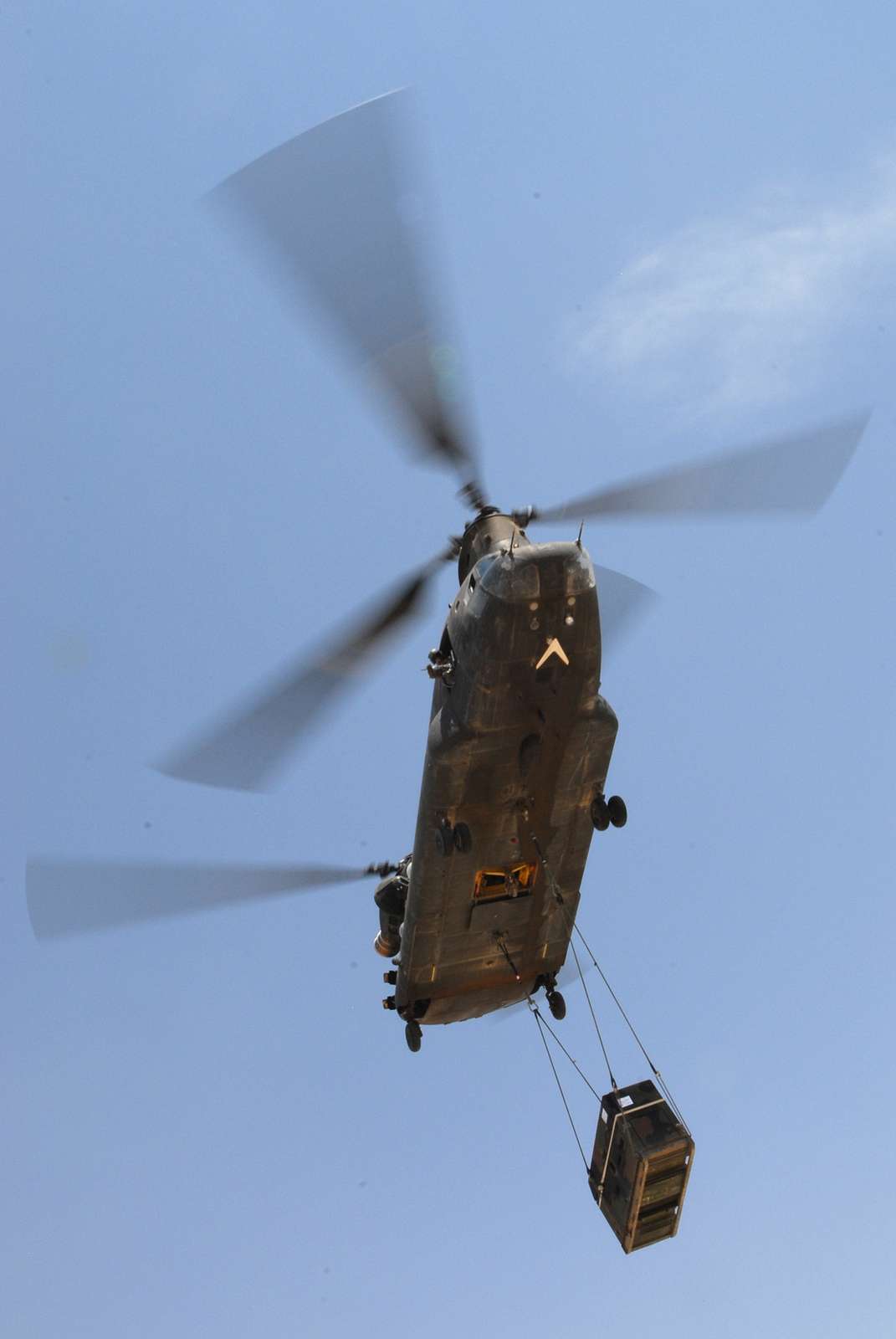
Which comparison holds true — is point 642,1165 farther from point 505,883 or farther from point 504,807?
point 504,807

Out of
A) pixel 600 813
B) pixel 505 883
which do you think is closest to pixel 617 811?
pixel 600 813

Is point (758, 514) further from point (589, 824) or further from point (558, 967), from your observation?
point (558, 967)

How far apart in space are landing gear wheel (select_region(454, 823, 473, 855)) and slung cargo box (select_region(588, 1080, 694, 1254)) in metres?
3.74

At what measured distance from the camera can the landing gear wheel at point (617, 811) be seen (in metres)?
12.9

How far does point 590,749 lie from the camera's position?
12.7 m

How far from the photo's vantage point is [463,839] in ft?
40.7

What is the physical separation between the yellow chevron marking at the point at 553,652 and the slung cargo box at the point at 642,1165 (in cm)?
553

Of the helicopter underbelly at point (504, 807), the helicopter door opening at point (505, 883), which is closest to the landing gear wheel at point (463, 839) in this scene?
the helicopter underbelly at point (504, 807)

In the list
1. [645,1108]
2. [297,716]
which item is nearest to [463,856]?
[297,716]

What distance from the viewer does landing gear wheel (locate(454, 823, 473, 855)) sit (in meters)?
12.4

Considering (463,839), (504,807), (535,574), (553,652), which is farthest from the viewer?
(504,807)

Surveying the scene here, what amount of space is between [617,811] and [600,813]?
20 cm

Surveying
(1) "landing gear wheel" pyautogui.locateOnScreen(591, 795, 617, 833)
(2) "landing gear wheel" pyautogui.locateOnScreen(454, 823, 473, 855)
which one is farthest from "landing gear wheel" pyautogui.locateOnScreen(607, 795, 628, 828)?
(2) "landing gear wheel" pyautogui.locateOnScreen(454, 823, 473, 855)

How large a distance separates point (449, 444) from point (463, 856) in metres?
4.75
